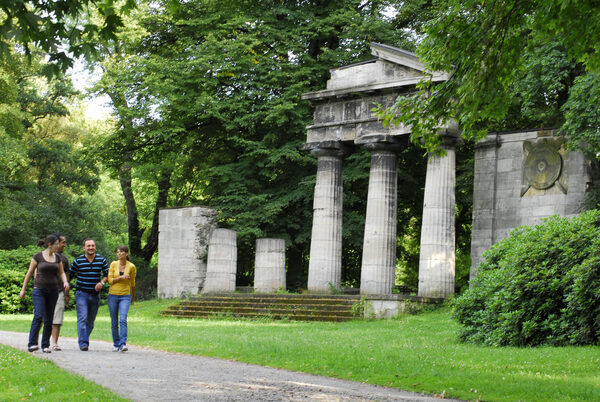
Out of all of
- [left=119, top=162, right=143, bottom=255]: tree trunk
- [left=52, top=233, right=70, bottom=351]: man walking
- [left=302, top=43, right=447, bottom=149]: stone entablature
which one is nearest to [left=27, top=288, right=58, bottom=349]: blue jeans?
[left=52, top=233, right=70, bottom=351]: man walking

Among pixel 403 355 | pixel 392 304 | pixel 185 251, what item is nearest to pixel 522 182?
pixel 392 304

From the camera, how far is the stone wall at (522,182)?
25.2 meters

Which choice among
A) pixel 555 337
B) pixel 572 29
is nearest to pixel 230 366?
pixel 555 337

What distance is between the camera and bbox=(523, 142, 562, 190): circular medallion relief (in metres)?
25.7

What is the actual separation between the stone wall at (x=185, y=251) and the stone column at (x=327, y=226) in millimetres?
5922

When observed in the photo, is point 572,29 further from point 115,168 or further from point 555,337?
point 115,168

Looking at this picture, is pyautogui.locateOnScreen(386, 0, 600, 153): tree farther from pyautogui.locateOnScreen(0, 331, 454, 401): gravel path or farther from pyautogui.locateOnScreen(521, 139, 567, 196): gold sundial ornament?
pyautogui.locateOnScreen(521, 139, 567, 196): gold sundial ornament

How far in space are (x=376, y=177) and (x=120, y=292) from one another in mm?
15208

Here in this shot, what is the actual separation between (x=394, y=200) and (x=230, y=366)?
16375 millimetres

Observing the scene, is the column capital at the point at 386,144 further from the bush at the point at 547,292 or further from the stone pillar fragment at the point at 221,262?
the bush at the point at 547,292

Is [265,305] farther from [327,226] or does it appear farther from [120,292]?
[120,292]

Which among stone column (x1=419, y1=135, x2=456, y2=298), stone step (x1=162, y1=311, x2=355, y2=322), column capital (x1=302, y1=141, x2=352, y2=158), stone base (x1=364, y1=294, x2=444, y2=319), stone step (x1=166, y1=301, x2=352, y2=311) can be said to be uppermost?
column capital (x1=302, y1=141, x2=352, y2=158)

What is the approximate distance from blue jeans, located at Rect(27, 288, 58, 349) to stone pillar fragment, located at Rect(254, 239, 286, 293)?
→ 17459 millimetres

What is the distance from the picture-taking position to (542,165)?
2603 centimetres
